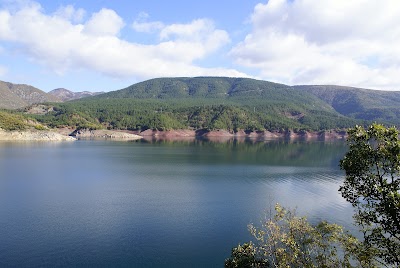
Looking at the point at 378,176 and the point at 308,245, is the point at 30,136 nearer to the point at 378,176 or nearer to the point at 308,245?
the point at 308,245

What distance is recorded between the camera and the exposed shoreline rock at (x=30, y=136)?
140375 mm

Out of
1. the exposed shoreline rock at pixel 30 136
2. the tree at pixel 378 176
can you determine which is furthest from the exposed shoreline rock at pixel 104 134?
the tree at pixel 378 176

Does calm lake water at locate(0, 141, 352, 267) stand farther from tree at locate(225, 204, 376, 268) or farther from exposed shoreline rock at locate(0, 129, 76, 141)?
exposed shoreline rock at locate(0, 129, 76, 141)

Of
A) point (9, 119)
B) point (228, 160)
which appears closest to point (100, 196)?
point (228, 160)

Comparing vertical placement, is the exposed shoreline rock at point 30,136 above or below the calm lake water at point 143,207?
above

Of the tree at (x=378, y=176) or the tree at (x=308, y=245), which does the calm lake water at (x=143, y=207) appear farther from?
the tree at (x=378, y=176)

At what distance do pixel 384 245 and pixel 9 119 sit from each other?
534 ft

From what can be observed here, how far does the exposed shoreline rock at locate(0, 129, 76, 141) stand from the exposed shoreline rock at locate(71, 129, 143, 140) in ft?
78.7

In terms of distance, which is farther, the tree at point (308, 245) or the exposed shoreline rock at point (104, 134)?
the exposed shoreline rock at point (104, 134)

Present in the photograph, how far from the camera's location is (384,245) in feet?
41.6

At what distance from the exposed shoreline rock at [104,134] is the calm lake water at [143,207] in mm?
103597

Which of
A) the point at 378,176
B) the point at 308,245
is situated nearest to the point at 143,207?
the point at 308,245

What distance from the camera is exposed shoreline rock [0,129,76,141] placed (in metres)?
140

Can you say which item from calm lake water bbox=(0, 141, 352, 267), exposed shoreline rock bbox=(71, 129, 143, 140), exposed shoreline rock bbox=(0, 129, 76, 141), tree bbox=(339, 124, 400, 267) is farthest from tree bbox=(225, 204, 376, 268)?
exposed shoreline rock bbox=(71, 129, 143, 140)
